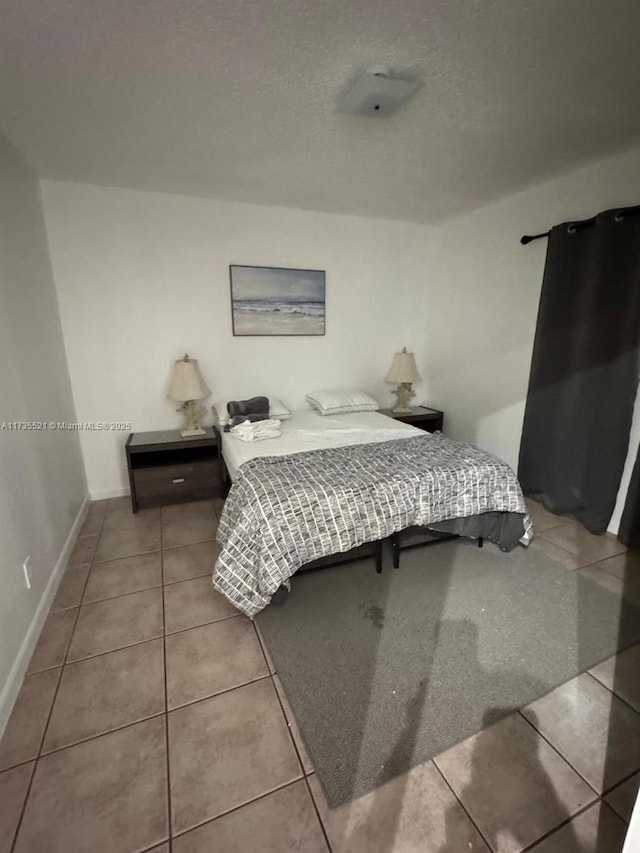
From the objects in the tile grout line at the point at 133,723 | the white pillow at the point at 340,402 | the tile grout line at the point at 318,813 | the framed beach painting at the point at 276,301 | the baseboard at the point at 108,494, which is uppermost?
the framed beach painting at the point at 276,301

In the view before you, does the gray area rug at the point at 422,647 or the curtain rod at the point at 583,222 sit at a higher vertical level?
the curtain rod at the point at 583,222

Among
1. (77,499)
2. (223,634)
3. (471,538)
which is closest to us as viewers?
(223,634)

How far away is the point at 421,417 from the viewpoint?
3574 millimetres

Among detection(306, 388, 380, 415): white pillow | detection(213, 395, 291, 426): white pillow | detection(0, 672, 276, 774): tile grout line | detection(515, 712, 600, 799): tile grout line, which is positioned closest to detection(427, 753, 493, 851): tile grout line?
detection(515, 712, 600, 799): tile grout line

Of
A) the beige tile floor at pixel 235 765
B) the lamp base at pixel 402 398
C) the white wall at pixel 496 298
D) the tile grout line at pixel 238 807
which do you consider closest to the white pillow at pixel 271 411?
the lamp base at pixel 402 398

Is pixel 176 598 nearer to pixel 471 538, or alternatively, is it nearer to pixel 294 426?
pixel 294 426

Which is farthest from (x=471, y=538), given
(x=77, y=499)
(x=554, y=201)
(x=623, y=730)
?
(x=77, y=499)

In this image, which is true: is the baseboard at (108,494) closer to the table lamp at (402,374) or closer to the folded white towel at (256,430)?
the folded white towel at (256,430)

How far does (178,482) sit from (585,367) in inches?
115

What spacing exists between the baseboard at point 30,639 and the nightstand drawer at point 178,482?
→ 528mm

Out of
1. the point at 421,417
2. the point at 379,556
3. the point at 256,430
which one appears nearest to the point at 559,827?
the point at 379,556

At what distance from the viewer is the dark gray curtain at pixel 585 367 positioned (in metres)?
2.24

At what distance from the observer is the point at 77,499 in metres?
2.71

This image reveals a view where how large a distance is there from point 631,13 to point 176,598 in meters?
2.92
